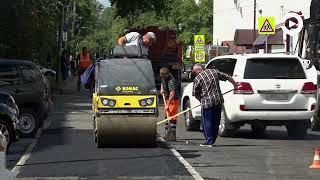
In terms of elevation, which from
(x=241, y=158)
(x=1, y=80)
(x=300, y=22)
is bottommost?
(x=241, y=158)

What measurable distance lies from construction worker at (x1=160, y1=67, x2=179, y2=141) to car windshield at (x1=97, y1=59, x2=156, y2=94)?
133 cm

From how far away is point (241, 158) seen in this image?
489 inches

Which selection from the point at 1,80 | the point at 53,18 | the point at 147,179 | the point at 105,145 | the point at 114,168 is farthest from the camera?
the point at 53,18

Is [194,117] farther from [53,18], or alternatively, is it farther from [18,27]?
[53,18]

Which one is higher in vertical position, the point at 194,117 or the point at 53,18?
the point at 53,18

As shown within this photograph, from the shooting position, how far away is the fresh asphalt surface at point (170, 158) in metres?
10.4

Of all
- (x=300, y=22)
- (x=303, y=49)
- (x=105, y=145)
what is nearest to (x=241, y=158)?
(x=105, y=145)

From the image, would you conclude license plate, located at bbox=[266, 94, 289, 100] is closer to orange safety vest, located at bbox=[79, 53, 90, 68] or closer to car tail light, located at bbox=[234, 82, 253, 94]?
car tail light, located at bbox=[234, 82, 253, 94]

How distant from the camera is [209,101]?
46.2ft

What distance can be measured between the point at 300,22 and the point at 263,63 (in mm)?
5423

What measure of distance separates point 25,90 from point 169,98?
3506 millimetres

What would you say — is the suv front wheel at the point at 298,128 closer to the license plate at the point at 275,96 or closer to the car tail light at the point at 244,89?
the license plate at the point at 275,96

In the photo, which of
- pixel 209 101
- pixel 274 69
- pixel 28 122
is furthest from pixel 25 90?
pixel 274 69

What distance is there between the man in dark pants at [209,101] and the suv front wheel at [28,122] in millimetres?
4204
